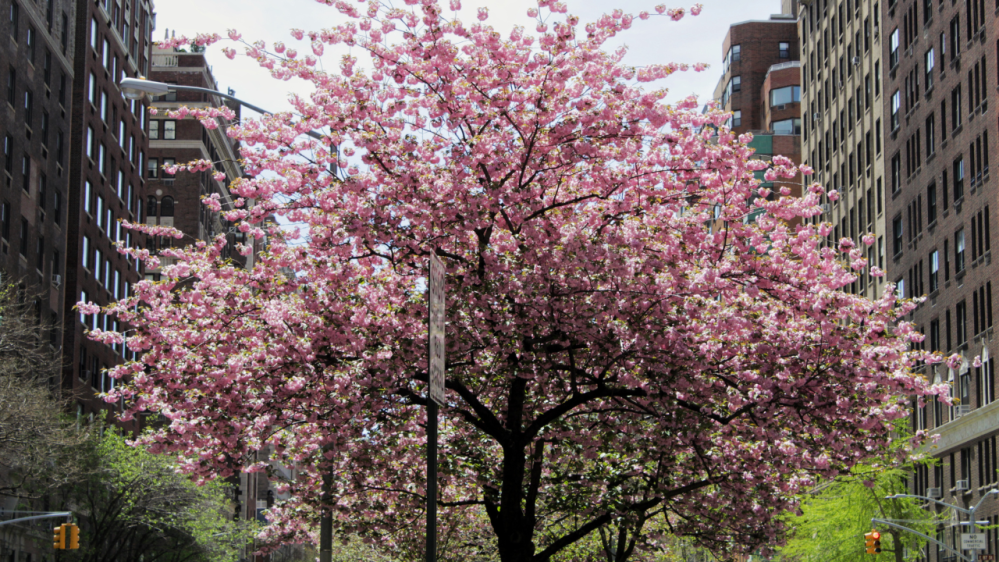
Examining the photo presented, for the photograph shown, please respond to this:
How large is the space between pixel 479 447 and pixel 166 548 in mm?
53506

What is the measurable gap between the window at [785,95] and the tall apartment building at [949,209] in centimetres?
3857

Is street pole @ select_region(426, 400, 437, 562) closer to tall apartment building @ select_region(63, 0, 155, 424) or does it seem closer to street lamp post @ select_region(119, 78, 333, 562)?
street lamp post @ select_region(119, 78, 333, 562)

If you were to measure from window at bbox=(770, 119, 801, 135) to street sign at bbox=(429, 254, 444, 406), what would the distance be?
115m

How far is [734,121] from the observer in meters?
129

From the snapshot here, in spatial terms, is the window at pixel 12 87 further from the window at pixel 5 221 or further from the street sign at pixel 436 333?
the street sign at pixel 436 333

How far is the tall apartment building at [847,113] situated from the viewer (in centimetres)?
8662

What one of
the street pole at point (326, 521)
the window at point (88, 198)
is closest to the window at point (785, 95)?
the window at point (88, 198)

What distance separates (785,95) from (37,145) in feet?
237

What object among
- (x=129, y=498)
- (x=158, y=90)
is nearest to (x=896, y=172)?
(x=129, y=498)

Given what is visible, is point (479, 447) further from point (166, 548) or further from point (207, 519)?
point (166, 548)

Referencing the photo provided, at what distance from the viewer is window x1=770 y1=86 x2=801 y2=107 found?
12188cm

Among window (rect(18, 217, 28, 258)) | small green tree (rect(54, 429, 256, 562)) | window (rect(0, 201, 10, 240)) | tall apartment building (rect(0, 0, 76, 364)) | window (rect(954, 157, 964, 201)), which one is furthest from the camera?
window (rect(18, 217, 28, 258))

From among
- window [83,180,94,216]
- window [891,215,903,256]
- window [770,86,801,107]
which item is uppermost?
window [770,86,801,107]

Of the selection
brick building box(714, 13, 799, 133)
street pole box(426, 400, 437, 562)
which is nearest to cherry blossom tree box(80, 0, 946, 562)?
street pole box(426, 400, 437, 562)
